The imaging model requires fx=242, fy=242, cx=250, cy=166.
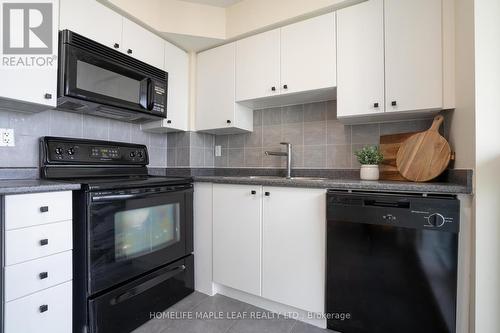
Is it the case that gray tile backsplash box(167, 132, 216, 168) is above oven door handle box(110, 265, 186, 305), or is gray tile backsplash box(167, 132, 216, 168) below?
above

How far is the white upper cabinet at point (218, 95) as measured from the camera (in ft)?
7.17

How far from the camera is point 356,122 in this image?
1915 millimetres

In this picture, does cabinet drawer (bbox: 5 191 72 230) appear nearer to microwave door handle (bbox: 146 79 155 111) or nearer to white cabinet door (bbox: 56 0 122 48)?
microwave door handle (bbox: 146 79 155 111)

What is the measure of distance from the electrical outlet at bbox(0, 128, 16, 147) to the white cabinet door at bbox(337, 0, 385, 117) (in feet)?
7.02

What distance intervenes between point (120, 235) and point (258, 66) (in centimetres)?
162

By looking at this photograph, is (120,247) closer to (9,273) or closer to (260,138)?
(9,273)

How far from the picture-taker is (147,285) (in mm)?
1577

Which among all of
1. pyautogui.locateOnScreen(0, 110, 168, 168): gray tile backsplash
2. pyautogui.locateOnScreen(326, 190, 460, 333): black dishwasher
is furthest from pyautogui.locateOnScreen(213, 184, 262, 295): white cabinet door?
pyautogui.locateOnScreen(0, 110, 168, 168): gray tile backsplash

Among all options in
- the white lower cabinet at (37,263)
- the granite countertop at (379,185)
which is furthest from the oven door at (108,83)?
the granite countertop at (379,185)

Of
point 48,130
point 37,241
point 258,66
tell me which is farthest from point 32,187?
point 258,66

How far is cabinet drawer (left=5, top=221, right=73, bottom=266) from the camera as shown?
106cm

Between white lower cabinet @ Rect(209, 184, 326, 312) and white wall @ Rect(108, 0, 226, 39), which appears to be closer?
white lower cabinet @ Rect(209, 184, 326, 312)

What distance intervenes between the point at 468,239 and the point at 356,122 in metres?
1.04

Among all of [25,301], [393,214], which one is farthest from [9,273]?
[393,214]
